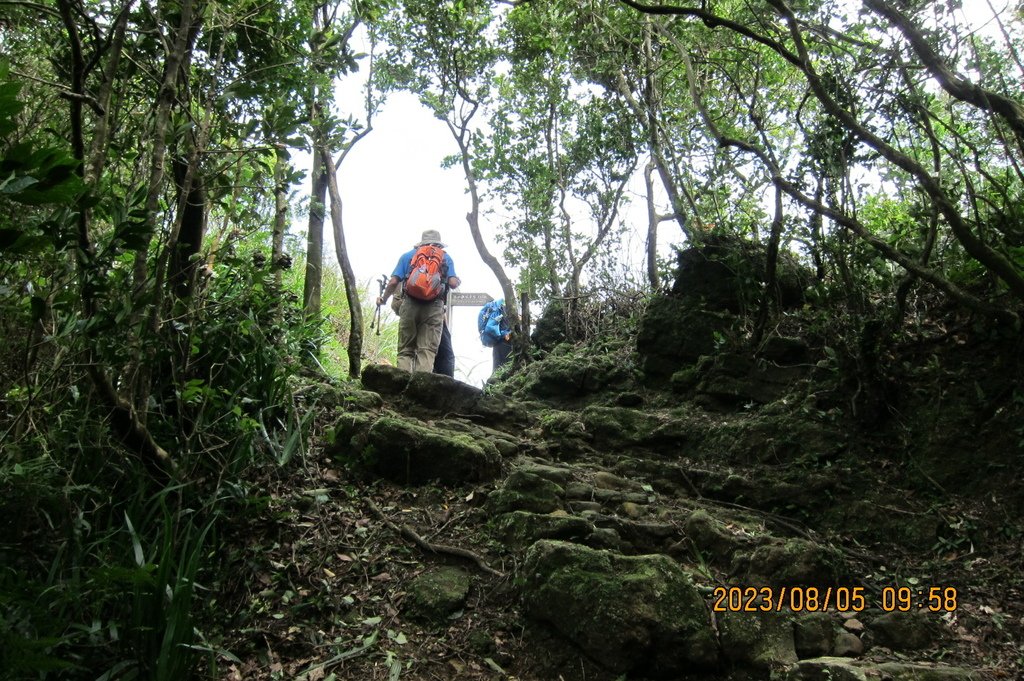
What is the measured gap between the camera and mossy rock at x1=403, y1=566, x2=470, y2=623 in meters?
3.51

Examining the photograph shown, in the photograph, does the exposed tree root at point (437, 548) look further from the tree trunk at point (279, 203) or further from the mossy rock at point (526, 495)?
the tree trunk at point (279, 203)

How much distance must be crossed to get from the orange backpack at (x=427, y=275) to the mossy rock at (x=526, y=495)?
370 centimetres

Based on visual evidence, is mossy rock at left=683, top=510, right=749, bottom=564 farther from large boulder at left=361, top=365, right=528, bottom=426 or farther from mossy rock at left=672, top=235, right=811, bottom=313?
mossy rock at left=672, top=235, right=811, bottom=313

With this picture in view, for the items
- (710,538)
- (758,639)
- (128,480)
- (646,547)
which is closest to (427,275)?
(646,547)

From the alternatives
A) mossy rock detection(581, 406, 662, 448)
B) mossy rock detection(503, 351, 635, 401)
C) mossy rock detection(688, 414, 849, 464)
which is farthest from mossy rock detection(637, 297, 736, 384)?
mossy rock detection(688, 414, 849, 464)

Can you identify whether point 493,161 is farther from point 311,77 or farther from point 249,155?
point 249,155

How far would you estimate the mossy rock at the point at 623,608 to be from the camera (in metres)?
3.15

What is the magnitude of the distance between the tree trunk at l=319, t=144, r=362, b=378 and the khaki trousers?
1.13 meters

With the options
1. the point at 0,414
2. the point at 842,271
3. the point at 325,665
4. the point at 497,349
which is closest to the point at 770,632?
the point at 325,665

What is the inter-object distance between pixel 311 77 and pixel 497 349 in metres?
7.09

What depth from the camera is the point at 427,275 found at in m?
7.88

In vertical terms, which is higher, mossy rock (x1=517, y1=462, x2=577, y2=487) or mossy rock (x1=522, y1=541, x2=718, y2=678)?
mossy rock (x1=517, y1=462, x2=577, y2=487)

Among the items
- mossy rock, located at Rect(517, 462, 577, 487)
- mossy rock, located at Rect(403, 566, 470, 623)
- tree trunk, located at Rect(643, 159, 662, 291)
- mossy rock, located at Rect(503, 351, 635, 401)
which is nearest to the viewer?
mossy rock, located at Rect(403, 566, 470, 623)

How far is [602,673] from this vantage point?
10.3ft
